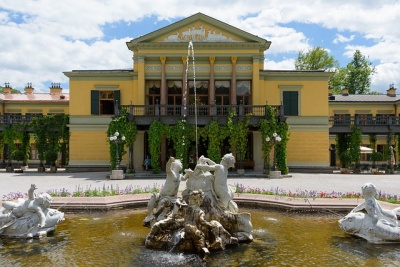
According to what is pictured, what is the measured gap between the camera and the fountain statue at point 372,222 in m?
8.09

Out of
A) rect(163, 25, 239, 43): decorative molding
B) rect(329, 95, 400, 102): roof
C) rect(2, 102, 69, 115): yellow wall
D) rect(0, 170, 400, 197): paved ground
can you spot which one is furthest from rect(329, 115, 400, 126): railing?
rect(2, 102, 69, 115): yellow wall

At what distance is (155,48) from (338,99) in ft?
82.8

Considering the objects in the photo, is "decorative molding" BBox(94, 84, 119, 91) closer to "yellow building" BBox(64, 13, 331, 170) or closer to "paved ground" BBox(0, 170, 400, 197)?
"yellow building" BBox(64, 13, 331, 170)

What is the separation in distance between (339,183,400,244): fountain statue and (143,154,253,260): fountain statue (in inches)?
96.6

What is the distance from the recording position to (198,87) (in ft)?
99.4

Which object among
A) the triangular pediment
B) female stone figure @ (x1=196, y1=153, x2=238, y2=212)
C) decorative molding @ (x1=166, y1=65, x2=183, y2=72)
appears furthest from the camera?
decorative molding @ (x1=166, y1=65, x2=183, y2=72)

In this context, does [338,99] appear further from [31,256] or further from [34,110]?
[31,256]

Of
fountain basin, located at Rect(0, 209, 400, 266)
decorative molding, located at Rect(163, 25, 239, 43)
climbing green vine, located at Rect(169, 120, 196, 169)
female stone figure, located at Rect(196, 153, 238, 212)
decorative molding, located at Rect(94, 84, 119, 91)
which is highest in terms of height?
decorative molding, located at Rect(163, 25, 239, 43)

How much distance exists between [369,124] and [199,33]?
16213 mm

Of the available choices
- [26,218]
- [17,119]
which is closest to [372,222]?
[26,218]

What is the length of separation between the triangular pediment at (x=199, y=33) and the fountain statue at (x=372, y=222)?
22826 mm

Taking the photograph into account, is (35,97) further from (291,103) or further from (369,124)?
(369,124)

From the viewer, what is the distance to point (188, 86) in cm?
3023

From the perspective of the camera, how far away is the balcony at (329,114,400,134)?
31.0 meters
